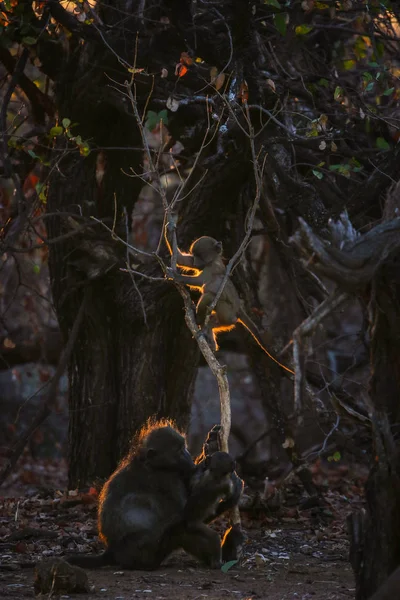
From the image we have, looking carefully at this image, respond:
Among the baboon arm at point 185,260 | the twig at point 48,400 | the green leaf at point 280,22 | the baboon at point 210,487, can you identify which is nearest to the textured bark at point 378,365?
the baboon at point 210,487

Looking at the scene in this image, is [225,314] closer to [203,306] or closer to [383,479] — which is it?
[203,306]

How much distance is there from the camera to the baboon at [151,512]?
6.98 metres

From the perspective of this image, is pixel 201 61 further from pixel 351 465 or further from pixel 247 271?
pixel 351 465

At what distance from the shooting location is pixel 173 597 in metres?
6.08

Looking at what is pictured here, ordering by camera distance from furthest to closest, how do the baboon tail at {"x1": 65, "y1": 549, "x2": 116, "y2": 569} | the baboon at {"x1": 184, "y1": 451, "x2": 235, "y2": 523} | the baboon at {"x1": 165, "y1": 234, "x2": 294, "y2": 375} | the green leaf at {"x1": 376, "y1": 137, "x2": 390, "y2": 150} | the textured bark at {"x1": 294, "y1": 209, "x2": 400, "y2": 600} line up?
1. the green leaf at {"x1": 376, "y1": 137, "x2": 390, "y2": 150}
2. the baboon at {"x1": 165, "y1": 234, "x2": 294, "y2": 375}
3. the baboon tail at {"x1": 65, "y1": 549, "x2": 116, "y2": 569}
4. the baboon at {"x1": 184, "y1": 451, "x2": 235, "y2": 523}
5. the textured bark at {"x1": 294, "y1": 209, "x2": 400, "y2": 600}

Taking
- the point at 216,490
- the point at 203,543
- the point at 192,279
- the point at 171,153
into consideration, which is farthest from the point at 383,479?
the point at 171,153

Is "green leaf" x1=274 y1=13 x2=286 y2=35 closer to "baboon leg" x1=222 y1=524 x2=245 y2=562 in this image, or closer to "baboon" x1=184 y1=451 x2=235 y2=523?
"baboon" x1=184 y1=451 x2=235 y2=523

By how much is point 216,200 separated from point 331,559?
3.60m

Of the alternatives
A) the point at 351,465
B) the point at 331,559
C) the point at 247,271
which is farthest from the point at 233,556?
the point at 351,465

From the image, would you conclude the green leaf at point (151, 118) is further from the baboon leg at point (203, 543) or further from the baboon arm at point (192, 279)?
the baboon leg at point (203, 543)

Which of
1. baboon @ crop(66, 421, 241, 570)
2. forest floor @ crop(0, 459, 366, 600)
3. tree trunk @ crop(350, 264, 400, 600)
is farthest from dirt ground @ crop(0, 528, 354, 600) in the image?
tree trunk @ crop(350, 264, 400, 600)

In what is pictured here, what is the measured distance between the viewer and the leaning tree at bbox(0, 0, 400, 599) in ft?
28.6

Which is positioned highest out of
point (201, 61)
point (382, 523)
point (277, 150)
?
point (201, 61)

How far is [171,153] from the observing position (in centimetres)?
929
